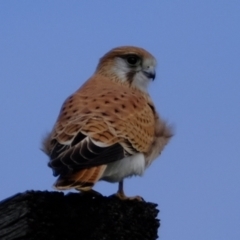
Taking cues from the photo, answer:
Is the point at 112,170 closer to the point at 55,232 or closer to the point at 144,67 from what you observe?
the point at 144,67

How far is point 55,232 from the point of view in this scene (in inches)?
107

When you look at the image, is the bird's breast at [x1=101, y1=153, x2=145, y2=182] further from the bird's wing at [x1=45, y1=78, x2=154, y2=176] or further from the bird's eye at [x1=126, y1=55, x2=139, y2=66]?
the bird's eye at [x1=126, y1=55, x2=139, y2=66]

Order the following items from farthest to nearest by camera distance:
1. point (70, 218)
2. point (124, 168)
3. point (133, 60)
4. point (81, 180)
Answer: point (133, 60) → point (124, 168) → point (81, 180) → point (70, 218)

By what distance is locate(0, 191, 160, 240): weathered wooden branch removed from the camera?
105 inches

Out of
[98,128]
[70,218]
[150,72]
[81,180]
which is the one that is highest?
[150,72]

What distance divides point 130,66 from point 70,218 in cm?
488

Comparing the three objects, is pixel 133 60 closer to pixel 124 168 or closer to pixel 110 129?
pixel 124 168

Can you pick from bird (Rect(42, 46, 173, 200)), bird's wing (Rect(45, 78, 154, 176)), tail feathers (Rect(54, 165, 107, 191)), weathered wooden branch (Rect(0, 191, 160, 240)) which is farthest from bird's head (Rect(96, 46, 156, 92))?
weathered wooden branch (Rect(0, 191, 160, 240))

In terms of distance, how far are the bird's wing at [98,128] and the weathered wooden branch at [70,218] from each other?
5.49 feet

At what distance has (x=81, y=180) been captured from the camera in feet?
15.2

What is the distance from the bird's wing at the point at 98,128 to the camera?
16.4ft

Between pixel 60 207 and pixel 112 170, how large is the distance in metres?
2.95

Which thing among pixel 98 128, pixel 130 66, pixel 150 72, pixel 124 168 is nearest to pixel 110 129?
pixel 98 128

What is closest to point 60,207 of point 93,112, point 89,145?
point 89,145
